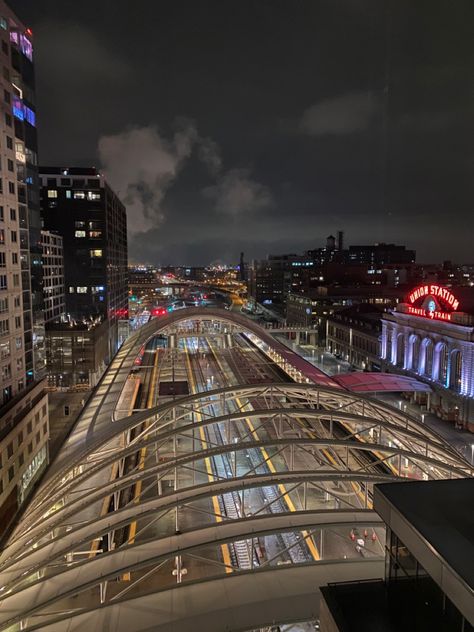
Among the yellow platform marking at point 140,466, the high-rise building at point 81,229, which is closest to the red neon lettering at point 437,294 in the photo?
the yellow platform marking at point 140,466

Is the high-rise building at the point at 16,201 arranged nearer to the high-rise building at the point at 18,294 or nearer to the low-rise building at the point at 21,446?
the high-rise building at the point at 18,294

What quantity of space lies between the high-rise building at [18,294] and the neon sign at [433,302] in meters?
46.2

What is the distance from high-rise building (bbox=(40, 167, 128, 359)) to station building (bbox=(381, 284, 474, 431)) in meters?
51.4

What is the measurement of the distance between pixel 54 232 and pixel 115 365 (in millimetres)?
37547

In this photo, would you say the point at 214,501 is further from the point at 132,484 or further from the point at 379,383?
the point at 379,383

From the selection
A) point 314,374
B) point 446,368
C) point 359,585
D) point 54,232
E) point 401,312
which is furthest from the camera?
point 54,232

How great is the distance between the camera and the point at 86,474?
19172 mm

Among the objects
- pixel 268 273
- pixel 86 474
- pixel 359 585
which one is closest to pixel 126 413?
pixel 86 474

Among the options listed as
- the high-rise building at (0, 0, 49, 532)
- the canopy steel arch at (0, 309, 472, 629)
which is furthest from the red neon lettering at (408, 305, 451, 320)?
the high-rise building at (0, 0, 49, 532)

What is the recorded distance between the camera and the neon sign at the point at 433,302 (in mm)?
52500

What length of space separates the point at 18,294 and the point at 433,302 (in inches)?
1887

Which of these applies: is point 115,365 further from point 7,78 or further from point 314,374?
point 7,78

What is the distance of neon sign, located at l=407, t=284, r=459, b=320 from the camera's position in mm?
52500

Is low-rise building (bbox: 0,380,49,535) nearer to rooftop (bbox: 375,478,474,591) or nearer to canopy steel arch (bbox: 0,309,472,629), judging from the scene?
canopy steel arch (bbox: 0,309,472,629)
